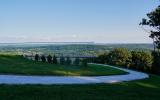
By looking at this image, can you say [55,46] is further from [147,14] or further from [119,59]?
[147,14]

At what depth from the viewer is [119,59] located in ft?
245

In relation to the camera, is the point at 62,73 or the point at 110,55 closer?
the point at 62,73
